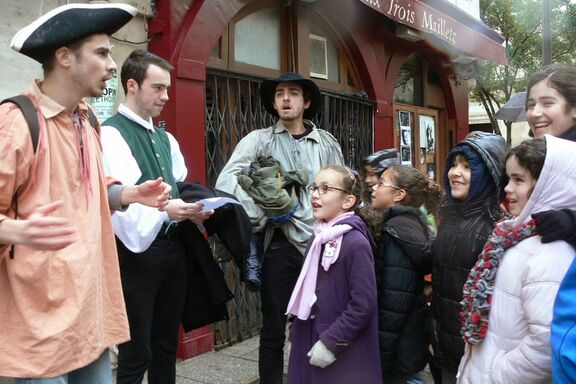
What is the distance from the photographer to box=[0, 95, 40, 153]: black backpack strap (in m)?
1.87

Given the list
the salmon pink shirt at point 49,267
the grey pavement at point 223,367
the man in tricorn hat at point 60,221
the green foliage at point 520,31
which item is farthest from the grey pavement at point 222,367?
the green foliage at point 520,31

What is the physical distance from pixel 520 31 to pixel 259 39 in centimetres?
1108

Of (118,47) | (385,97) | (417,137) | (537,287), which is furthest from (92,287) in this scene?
(417,137)

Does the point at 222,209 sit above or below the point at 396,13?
below

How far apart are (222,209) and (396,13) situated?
4.48 m

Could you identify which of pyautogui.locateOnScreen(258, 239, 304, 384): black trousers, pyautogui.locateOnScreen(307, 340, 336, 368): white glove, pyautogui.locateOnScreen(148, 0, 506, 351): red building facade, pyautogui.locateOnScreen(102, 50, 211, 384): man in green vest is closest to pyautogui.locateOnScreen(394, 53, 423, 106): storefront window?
pyautogui.locateOnScreen(148, 0, 506, 351): red building facade

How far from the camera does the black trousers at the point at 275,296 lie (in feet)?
11.3

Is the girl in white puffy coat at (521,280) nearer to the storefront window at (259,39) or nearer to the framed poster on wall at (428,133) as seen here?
the storefront window at (259,39)

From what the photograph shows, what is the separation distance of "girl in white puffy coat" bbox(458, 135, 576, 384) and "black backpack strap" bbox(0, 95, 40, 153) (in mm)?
1625

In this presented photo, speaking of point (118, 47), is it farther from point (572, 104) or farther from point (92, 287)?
point (572, 104)

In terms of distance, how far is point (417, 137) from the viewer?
9.09 metres

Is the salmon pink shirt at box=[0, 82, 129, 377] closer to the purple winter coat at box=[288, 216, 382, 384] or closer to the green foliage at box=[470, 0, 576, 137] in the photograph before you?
the purple winter coat at box=[288, 216, 382, 384]

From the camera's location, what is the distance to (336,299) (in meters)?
2.86

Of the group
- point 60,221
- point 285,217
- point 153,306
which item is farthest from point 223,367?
point 60,221
